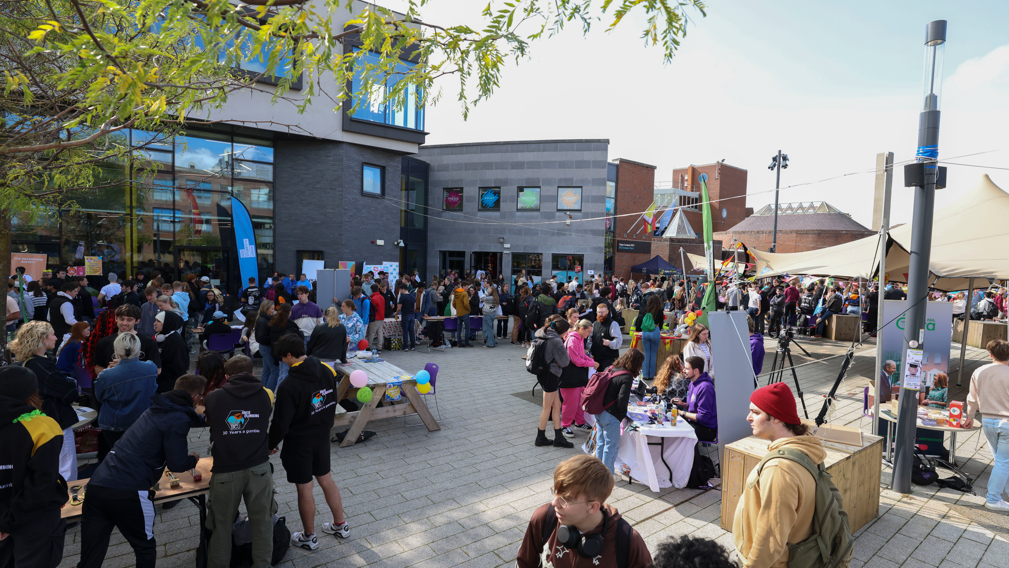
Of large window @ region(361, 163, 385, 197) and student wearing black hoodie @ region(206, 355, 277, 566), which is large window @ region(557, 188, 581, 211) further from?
student wearing black hoodie @ region(206, 355, 277, 566)

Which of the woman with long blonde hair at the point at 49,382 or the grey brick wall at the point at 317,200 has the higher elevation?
the grey brick wall at the point at 317,200

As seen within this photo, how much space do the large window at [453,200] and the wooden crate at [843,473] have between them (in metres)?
24.7

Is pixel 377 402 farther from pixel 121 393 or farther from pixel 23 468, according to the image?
pixel 23 468

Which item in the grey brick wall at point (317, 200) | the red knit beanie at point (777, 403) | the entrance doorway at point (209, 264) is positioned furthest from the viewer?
the grey brick wall at point (317, 200)

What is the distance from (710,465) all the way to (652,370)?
4834mm

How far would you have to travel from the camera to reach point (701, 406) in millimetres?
5820

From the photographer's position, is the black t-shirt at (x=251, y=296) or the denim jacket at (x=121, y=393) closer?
the denim jacket at (x=121, y=393)

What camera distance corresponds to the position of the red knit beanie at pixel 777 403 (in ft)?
9.00

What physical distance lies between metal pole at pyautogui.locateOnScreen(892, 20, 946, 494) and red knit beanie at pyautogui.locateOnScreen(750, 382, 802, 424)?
3.36 meters

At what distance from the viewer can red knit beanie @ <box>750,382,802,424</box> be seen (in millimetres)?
2744

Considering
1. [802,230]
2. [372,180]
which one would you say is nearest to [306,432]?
[372,180]

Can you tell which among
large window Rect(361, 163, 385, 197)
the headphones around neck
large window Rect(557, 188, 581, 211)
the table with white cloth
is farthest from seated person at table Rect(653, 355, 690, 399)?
large window Rect(557, 188, 581, 211)

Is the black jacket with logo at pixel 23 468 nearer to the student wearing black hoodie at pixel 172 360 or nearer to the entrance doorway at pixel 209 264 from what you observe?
the student wearing black hoodie at pixel 172 360

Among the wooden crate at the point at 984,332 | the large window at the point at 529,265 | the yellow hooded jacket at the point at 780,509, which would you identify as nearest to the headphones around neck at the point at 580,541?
the yellow hooded jacket at the point at 780,509
